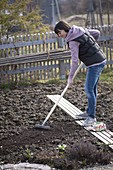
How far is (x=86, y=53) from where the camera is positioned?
7.02m

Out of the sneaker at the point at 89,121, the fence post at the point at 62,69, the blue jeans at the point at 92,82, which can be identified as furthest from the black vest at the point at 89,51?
the fence post at the point at 62,69

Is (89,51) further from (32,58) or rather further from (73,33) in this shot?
(32,58)

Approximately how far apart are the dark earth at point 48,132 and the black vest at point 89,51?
1.02m

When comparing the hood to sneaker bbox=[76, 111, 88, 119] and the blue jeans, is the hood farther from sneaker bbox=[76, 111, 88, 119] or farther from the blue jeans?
sneaker bbox=[76, 111, 88, 119]

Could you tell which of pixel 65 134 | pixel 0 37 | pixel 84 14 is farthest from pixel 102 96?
pixel 84 14

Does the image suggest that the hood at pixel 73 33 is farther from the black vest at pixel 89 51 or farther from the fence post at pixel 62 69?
the fence post at pixel 62 69

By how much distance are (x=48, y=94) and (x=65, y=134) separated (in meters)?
2.87

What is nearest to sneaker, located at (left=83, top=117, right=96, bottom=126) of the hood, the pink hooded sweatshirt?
the pink hooded sweatshirt

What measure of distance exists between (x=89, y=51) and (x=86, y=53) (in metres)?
0.05

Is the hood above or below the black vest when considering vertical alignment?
above

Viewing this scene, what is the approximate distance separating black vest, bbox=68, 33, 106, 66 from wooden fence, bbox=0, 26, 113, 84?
4240 millimetres

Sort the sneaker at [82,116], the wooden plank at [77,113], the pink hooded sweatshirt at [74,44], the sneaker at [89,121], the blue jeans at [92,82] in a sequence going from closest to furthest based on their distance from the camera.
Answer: the wooden plank at [77,113] < the pink hooded sweatshirt at [74,44] < the blue jeans at [92,82] < the sneaker at [89,121] < the sneaker at [82,116]

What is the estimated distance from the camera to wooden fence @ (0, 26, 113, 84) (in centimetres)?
1123

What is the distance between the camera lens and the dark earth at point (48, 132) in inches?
226
